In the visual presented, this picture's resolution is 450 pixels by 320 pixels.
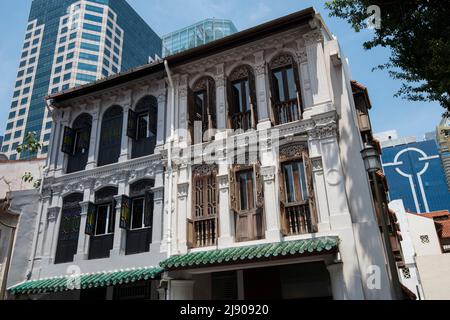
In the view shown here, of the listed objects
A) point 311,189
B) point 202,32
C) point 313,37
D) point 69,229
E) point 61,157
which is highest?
point 202,32

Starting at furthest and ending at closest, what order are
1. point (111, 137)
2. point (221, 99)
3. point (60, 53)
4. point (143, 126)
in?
1. point (60, 53)
2. point (111, 137)
3. point (143, 126)
4. point (221, 99)

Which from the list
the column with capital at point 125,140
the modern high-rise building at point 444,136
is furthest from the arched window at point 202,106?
the modern high-rise building at point 444,136

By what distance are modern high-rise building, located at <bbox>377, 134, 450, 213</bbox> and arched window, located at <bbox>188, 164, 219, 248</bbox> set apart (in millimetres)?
85048

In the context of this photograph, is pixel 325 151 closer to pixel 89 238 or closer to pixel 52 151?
pixel 89 238

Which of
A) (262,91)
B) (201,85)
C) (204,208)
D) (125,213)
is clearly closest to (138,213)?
(125,213)

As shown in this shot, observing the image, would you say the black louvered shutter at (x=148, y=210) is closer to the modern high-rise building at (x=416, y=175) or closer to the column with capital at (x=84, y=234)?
the column with capital at (x=84, y=234)

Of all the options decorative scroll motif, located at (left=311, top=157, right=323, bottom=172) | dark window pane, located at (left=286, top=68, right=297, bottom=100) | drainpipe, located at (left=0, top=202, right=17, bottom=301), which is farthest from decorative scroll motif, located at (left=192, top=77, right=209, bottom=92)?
drainpipe, located at (left=0, top=202, right=17, bottom=301)

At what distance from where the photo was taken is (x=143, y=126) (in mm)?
14398

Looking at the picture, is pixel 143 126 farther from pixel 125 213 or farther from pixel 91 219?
pixel 91 219

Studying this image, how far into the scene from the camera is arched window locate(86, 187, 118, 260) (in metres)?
13.0

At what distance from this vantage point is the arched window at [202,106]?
13.0m

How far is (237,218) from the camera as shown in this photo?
37.1ft

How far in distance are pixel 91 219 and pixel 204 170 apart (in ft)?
14.0
